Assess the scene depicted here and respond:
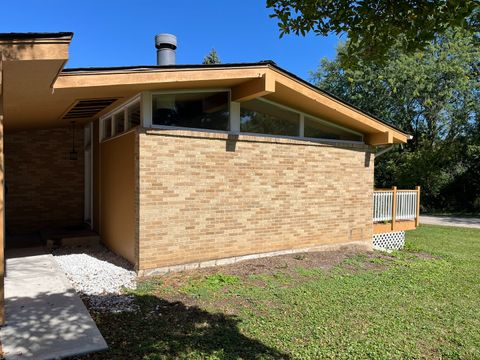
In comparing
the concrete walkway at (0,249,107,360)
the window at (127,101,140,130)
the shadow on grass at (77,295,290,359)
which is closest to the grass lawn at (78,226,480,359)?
the shadow on grass at (77,295,290,359)

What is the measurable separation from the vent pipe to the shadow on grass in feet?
17.9

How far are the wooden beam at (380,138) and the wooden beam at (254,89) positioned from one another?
14.1 ft

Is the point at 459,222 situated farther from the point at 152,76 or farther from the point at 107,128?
the point at 152,76

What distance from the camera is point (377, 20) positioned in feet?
10.1

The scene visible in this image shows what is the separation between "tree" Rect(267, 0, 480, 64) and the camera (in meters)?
2.88

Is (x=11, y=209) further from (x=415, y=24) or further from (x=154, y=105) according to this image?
(x=415, y=24)

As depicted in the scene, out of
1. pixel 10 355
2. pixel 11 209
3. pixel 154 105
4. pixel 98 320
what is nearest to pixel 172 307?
pixel 98 320

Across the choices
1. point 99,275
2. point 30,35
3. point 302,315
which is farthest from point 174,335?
point 30,35

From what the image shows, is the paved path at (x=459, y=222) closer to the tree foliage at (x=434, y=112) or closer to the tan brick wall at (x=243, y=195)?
the tree foliage at (x=434, y=112)

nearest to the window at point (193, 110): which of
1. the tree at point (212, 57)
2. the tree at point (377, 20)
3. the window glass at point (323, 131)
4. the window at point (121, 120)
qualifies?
the window at point (121, 120)

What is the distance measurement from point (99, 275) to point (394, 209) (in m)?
8.81

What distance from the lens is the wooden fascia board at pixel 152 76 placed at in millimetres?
5273

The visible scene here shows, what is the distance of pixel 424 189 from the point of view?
86.8ft

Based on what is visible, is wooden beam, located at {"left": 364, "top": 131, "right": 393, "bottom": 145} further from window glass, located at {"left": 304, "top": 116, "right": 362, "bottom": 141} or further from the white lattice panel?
the white lattice panel
